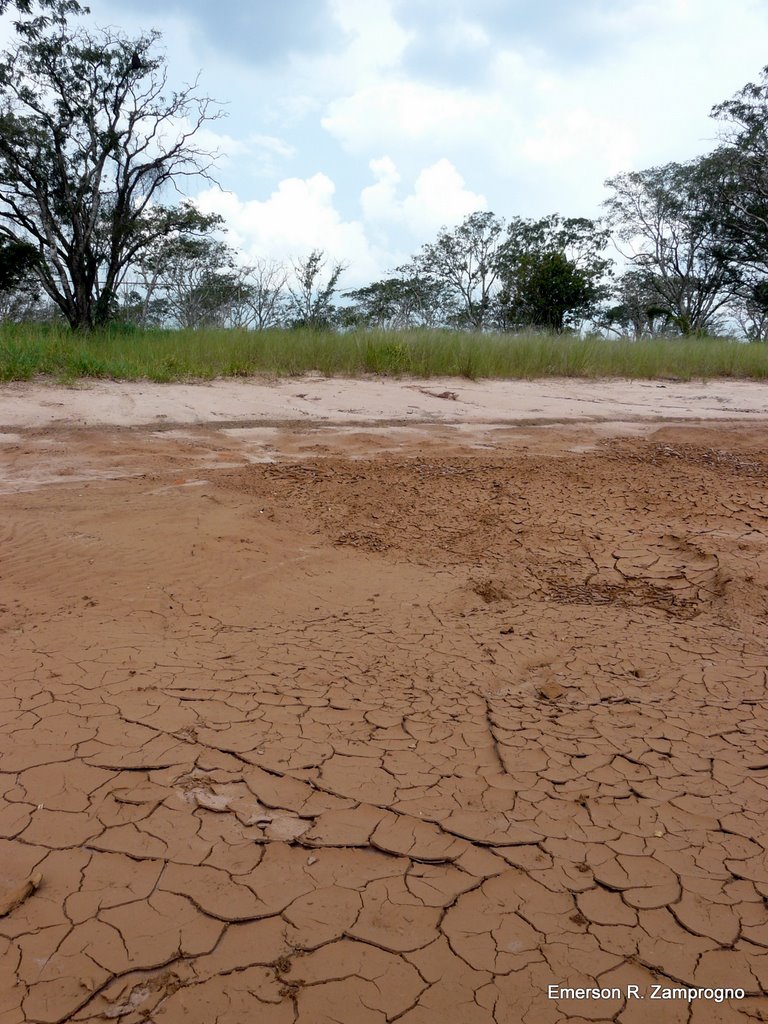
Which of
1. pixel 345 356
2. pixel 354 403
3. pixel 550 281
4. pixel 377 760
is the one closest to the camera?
pixel 377 760

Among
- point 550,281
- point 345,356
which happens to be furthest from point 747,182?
point 345,356

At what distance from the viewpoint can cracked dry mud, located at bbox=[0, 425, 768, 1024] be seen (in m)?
1.54

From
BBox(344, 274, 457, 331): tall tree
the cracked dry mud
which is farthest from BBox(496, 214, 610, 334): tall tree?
the cracked dry mud

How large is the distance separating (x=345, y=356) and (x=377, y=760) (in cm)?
728

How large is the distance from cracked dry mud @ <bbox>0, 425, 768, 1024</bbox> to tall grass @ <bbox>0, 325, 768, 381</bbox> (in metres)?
3.66

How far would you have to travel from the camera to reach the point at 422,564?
4016 mm

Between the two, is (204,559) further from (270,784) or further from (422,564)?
(270,784)

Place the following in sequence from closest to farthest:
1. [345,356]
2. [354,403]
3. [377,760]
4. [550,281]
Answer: [377,760]
[354,403]
[345,356]
[550,281]

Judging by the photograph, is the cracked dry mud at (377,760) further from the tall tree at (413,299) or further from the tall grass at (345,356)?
the tall tree at (413,299)

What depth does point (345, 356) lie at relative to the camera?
29.5 feet

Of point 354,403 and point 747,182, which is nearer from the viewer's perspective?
point 354,403

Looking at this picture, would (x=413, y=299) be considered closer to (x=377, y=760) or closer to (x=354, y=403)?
(x=354, y=403)

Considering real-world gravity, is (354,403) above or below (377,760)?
above

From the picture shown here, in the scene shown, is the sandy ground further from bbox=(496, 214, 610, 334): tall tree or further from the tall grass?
bbox=(496, 214, 610, 334): tall tree
